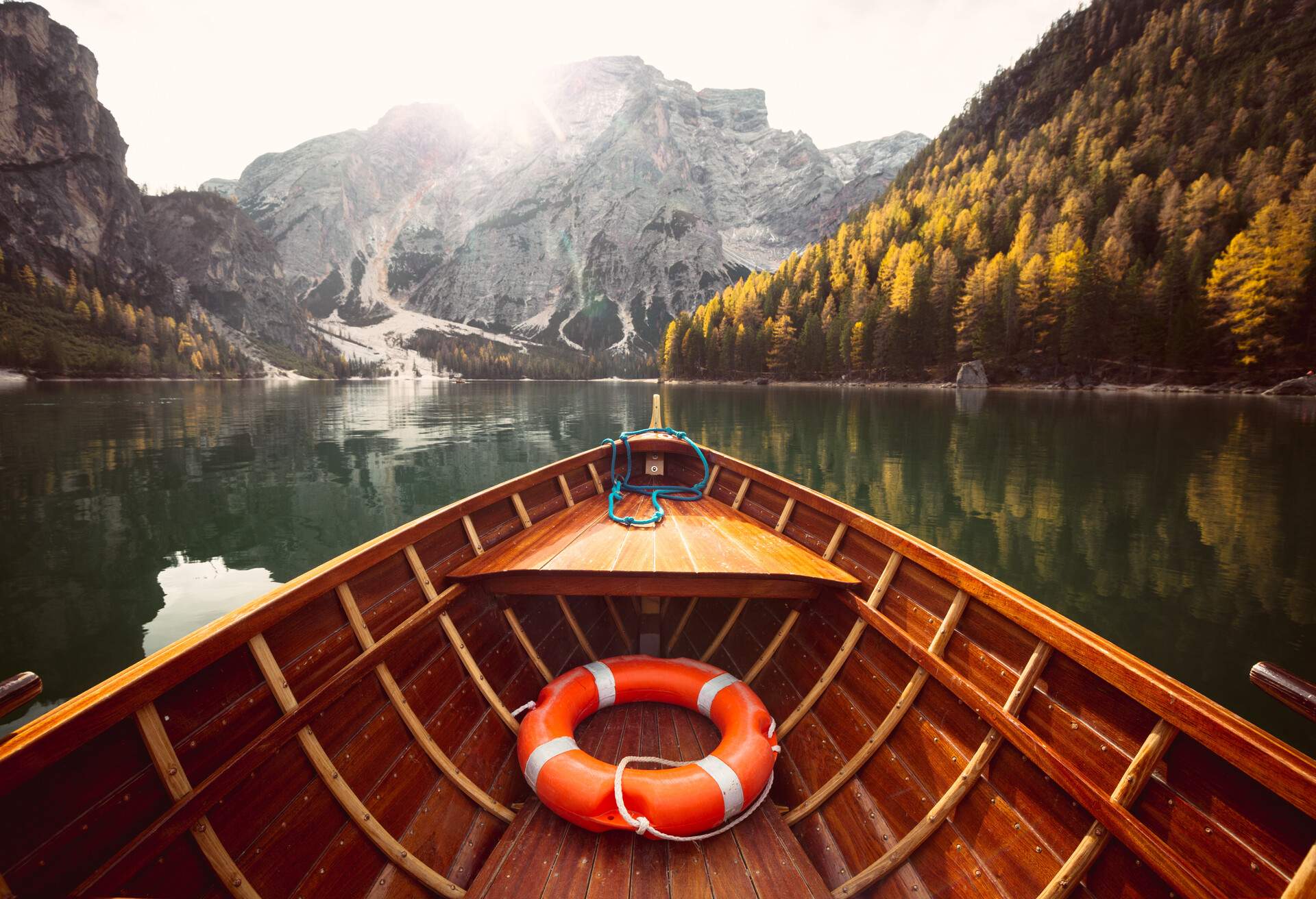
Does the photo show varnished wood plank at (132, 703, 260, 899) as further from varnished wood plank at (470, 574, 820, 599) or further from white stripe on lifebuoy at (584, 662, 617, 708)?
white stripe on lifebuoy at (584, 662, 617, 708)

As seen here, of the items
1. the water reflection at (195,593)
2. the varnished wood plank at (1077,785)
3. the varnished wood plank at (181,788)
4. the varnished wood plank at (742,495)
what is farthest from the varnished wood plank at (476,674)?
the water reflection at (195,593)

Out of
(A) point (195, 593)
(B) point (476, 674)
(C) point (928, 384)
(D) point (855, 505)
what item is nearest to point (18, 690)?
(B) point (476, 674)

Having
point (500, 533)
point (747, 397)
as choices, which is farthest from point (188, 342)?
point (500, 533)

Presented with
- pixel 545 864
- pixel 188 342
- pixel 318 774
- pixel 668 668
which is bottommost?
pixel 545 864

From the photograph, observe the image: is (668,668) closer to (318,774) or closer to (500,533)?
(500,533)

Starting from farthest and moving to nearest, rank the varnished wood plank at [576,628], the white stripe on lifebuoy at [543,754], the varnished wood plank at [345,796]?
the varnished wood plank at [576,628] < the white stripe on lifebuoy at [543,754] < the varnished wood plank at [345,796]

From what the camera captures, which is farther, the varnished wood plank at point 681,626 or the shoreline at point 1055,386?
the shoreline at point 1055,386

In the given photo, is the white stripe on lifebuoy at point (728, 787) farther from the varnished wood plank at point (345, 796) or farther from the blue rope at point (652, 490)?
the blue rope at point (652, 490)

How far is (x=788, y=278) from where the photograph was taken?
299 feet

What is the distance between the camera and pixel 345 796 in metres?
3.07

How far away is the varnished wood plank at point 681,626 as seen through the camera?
5758 millimetres

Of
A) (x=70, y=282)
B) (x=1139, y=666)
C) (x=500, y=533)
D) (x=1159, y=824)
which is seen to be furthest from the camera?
(x=70, y=282)

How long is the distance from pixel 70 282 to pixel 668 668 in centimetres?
19321

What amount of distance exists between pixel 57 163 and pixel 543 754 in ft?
694
